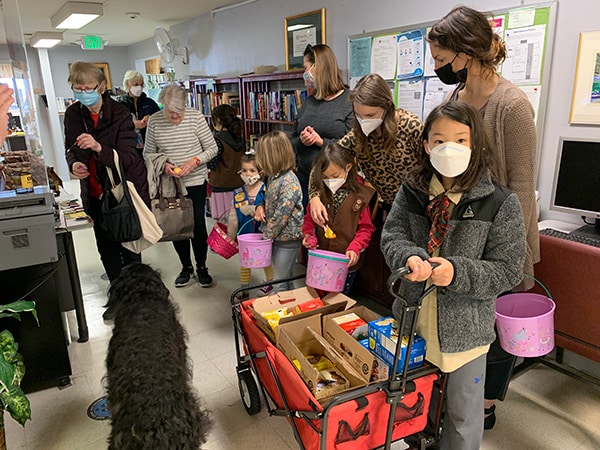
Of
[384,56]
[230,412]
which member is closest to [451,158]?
[230,412]

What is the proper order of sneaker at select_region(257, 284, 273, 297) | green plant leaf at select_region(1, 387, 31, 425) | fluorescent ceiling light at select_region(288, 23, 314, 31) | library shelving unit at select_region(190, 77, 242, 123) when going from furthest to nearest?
library shelving unit at select_region(190, 77, 242, 123)
fluorescent ceiling light at select_region(288, 23, 314, 31)
sneaker at select_region(257, 284, 273, 297)
green plant leaf at select_region(1, 387, 31, 425)

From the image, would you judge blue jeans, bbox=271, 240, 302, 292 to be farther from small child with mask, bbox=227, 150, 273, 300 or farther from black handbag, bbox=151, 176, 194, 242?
black handbag, bbox=151, 176, 194, 242

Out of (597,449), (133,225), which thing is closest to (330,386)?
(597,449)

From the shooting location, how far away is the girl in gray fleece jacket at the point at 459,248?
1.34 meters

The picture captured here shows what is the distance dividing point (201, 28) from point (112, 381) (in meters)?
5.70

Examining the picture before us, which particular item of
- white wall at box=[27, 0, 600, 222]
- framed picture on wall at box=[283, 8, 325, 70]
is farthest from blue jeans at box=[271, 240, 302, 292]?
framed picture on wall at box=[283, 8, 325, 70]

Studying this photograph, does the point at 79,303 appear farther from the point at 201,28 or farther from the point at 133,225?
the point at 201,28

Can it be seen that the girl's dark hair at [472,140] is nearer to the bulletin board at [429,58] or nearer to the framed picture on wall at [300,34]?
the bulletin board at [429,58]

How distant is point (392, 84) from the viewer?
353 cm

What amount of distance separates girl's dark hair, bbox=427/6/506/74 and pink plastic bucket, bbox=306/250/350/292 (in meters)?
0.93

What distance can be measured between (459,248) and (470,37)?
2.36 feet

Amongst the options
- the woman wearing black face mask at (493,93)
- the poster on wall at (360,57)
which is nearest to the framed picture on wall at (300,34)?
the poster on wall at (360,57)

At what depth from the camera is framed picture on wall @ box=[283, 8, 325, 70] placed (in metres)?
4.14

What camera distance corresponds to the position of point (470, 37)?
1.54 m
